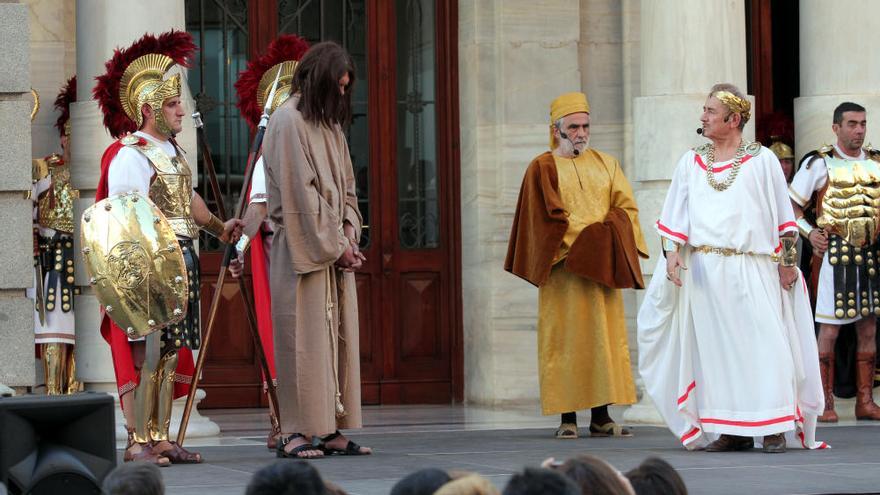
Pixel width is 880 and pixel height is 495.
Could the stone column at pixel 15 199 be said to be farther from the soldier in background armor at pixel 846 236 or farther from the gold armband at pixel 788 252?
the soldier in background armor at pixel 846 236

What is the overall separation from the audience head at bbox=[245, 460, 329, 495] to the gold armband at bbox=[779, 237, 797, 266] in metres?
6.29

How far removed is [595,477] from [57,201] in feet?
31.6

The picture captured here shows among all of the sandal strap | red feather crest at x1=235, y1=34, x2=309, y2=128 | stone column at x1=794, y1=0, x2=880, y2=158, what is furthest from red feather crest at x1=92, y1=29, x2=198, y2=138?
stone column at x1=794, y1=0, x2=880, y2=158

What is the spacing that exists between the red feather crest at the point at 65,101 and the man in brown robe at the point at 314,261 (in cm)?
381

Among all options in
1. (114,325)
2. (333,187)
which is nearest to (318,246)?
(333,187)

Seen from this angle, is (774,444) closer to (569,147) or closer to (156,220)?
(569,147)

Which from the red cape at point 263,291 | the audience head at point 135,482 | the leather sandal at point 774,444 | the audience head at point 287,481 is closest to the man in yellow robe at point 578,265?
the leather sandal at point 774,444

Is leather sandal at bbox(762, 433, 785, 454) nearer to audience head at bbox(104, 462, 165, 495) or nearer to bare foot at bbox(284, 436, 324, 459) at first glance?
bare foot at bbox(284, 436, 324, 459)

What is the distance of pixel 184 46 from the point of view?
10000mm

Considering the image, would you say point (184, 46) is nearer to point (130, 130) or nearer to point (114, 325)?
point (130, 130)

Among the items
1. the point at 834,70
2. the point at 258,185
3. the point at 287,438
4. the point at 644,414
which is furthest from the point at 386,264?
the point at 287,438

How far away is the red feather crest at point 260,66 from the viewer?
10.9 metres

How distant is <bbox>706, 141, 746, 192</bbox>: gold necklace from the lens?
10.3m

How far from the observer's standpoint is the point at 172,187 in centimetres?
958
